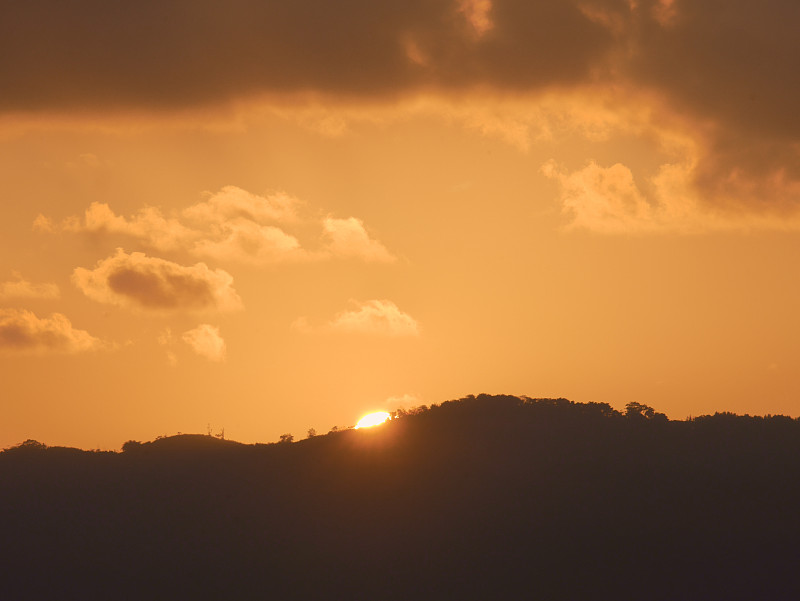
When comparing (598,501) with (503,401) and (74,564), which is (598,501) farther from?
(74,564)

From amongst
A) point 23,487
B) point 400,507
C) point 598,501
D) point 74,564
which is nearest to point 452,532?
point 400,507

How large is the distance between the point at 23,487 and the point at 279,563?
5210cm

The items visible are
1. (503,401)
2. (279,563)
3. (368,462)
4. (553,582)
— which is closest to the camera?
(553,582)

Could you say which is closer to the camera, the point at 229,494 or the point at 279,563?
the point at 279,563

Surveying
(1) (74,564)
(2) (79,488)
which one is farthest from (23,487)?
(1) (74,564)

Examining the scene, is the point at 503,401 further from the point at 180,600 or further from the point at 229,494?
the point at 180,600

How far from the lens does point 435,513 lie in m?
146

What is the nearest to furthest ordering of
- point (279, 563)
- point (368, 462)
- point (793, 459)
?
1. point (279, 563)
2. point (793, 459)
3. point (368, 462)

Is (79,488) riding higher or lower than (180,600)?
higher

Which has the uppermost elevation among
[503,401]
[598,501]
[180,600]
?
[503,401]

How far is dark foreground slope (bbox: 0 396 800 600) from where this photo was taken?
126 metres

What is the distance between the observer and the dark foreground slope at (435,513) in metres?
126

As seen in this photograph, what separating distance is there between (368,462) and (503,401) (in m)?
32.4

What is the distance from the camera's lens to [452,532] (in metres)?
140
